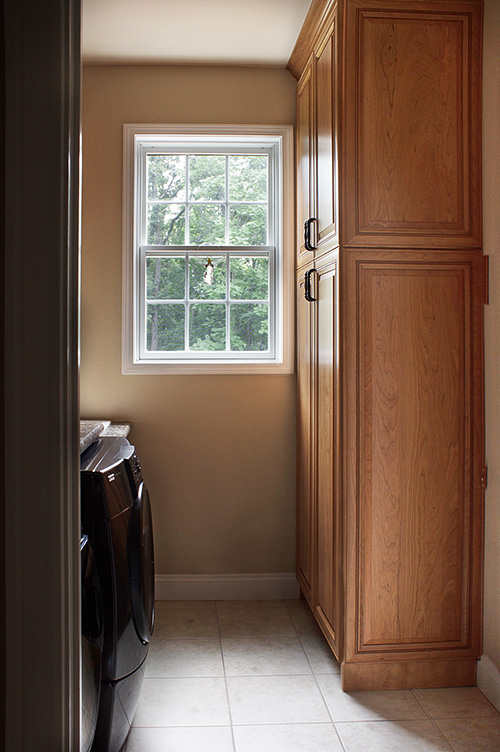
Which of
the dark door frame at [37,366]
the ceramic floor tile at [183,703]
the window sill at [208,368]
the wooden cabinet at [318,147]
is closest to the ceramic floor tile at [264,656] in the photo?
the ceramic floor tile at [183,703]

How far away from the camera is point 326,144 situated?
2529 mm

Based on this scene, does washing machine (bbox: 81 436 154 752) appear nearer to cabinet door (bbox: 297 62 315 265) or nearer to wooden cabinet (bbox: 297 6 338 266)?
wooden cabinet (bbox: 297 6 338 266)

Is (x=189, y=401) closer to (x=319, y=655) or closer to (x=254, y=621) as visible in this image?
(x=254, y=621)

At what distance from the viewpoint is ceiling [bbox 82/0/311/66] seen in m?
2.62

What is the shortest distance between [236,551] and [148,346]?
118 cm

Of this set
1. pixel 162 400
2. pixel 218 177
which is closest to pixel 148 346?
pixel 162 400

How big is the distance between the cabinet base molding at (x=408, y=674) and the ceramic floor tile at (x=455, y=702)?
0.09 feet

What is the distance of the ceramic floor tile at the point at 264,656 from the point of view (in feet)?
8.23

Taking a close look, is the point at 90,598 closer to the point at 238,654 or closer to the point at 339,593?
the point at 339,593

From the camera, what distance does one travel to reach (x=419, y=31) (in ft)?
7.54

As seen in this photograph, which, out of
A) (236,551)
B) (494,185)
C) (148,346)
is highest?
(494,185)

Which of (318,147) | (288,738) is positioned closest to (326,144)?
(318,147)

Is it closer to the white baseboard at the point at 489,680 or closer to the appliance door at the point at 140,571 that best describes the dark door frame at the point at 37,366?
the appliance door at the point at 140,571

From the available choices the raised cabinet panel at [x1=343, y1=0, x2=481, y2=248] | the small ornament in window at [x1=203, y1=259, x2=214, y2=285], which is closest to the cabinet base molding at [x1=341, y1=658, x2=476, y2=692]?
the raised cabinet panel at [x1=343, y1=0, x2=481, y2=248]
